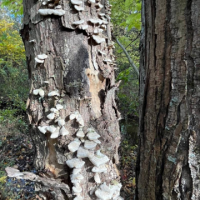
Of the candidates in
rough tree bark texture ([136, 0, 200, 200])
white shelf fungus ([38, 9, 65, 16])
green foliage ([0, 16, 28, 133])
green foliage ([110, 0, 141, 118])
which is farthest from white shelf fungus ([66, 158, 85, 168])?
green foliage ([0, 16, 28, 133])

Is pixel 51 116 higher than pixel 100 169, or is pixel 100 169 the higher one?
pixel 51 116

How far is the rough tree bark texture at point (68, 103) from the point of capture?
1128mm

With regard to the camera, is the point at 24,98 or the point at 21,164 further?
the point at 24,98

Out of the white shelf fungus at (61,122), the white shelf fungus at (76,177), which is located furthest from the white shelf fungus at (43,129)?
the white shelf fungus at (76,177)

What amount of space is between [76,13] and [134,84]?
25.6ft

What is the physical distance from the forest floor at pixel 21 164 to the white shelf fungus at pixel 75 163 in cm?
214

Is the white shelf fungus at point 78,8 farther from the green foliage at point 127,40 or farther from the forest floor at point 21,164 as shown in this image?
the forest floor at point 21,164

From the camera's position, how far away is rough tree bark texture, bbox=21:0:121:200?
1128mm

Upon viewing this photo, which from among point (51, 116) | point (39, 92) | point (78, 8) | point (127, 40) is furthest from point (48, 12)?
point (127, 40)

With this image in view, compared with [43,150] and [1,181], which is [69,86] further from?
[1,181]

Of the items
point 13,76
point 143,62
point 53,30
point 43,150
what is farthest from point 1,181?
point 13,76

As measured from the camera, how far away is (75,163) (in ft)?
3.55

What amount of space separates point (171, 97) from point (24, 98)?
841 centimetres

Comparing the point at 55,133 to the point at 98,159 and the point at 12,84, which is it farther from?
the point at 12,84
